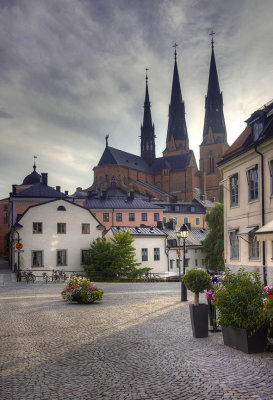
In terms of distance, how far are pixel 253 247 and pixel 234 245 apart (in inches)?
81.9

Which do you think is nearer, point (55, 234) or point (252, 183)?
point (252, 183)

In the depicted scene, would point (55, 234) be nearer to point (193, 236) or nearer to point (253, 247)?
point (253, 247)

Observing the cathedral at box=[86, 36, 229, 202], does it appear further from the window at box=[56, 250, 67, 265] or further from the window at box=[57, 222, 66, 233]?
the window at box=[56, 250, 67, 265]

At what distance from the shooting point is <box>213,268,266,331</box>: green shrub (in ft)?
25.9

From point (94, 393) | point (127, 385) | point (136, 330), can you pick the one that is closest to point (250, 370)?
point (127, 385)

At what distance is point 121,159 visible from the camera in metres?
108

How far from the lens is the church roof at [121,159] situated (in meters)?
105

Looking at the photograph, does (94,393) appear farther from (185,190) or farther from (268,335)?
(185,190)

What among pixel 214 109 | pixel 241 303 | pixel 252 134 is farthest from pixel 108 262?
pixel 214 109

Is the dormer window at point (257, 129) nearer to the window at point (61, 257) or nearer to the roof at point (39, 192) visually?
the window at point (61, 257)

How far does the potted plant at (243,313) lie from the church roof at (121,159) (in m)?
95.7

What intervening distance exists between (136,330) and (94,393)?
16.5ft

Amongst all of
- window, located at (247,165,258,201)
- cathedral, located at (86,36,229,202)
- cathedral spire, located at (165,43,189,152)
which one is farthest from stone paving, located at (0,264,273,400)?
cathedral spire, located at (165,43,189,152)

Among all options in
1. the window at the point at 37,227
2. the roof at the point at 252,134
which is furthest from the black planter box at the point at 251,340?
the window at the point at 37,227
